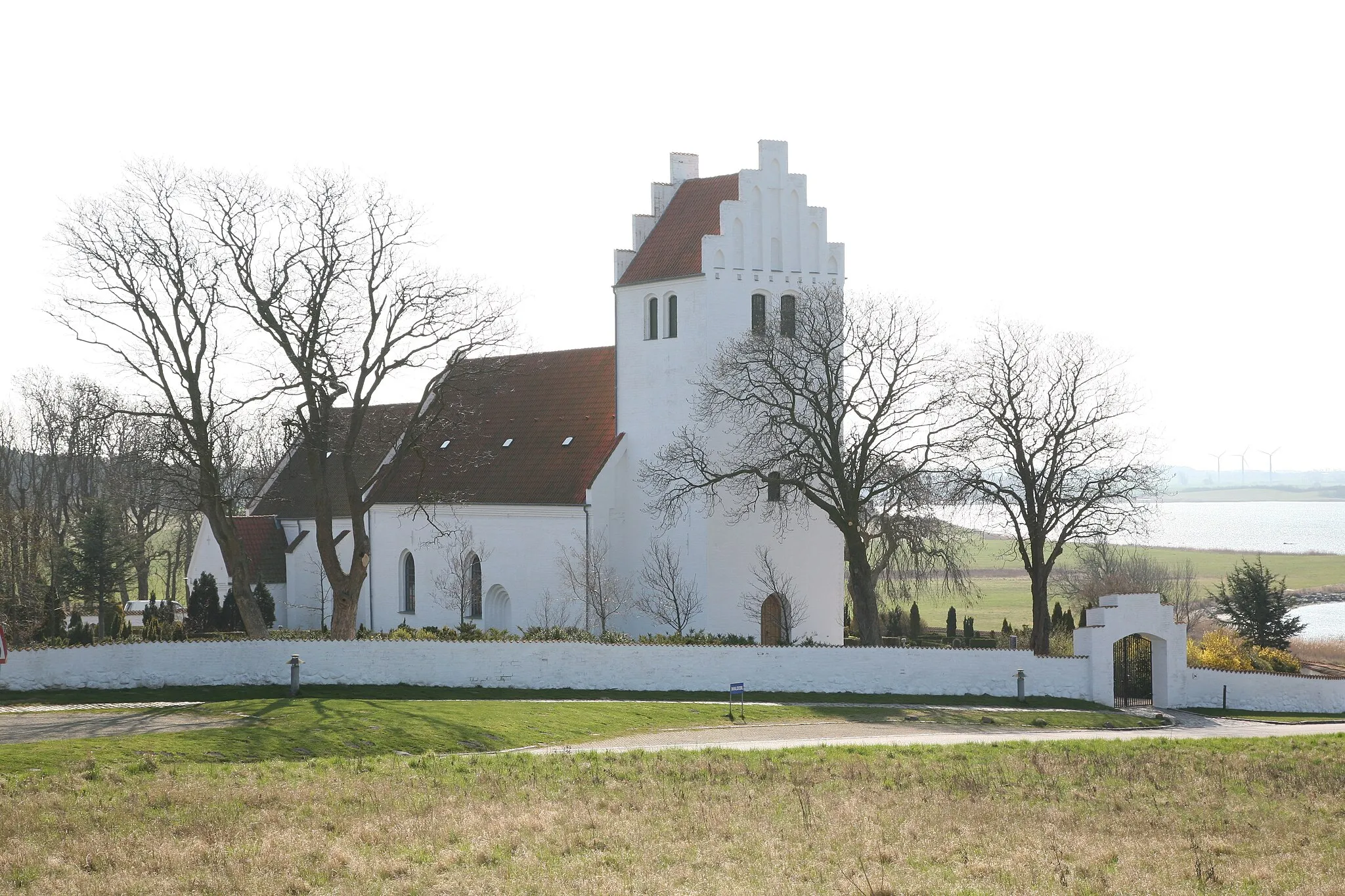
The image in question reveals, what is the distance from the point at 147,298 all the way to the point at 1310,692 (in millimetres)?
31040

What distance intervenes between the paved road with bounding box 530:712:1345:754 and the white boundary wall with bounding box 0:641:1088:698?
413cm

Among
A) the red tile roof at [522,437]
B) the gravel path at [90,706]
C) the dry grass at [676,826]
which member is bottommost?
the dry grass at [676,826]

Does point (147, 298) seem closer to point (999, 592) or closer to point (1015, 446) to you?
point (1015, 446)

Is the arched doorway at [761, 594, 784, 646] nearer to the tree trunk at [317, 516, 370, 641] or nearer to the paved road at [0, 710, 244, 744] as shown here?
the tree trunk at [317, 516, 370, 641]

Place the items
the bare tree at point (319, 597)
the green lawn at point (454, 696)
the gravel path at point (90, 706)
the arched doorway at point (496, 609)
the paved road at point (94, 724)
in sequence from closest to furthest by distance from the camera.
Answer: the paved road at point (94, 724) < the gravel path at point (90, 706) < the green lawn at point (454, 696) < the arched doorway at point (496, 609) < the bare tree at point (319, 597)

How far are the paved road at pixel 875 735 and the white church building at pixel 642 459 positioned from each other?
1243 cm

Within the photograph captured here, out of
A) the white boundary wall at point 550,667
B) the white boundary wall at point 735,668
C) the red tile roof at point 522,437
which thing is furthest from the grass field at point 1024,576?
the red tile roof at point 522,437

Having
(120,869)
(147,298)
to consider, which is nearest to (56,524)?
(147,298)

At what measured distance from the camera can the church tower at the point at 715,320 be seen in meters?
39.6

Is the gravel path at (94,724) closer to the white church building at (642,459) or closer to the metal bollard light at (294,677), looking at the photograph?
the metal bollard light at (294,677)

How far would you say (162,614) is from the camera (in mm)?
48656


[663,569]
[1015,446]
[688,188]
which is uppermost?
[688,188]

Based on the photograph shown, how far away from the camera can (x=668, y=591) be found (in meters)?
39.4

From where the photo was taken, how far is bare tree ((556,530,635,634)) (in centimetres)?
3881
